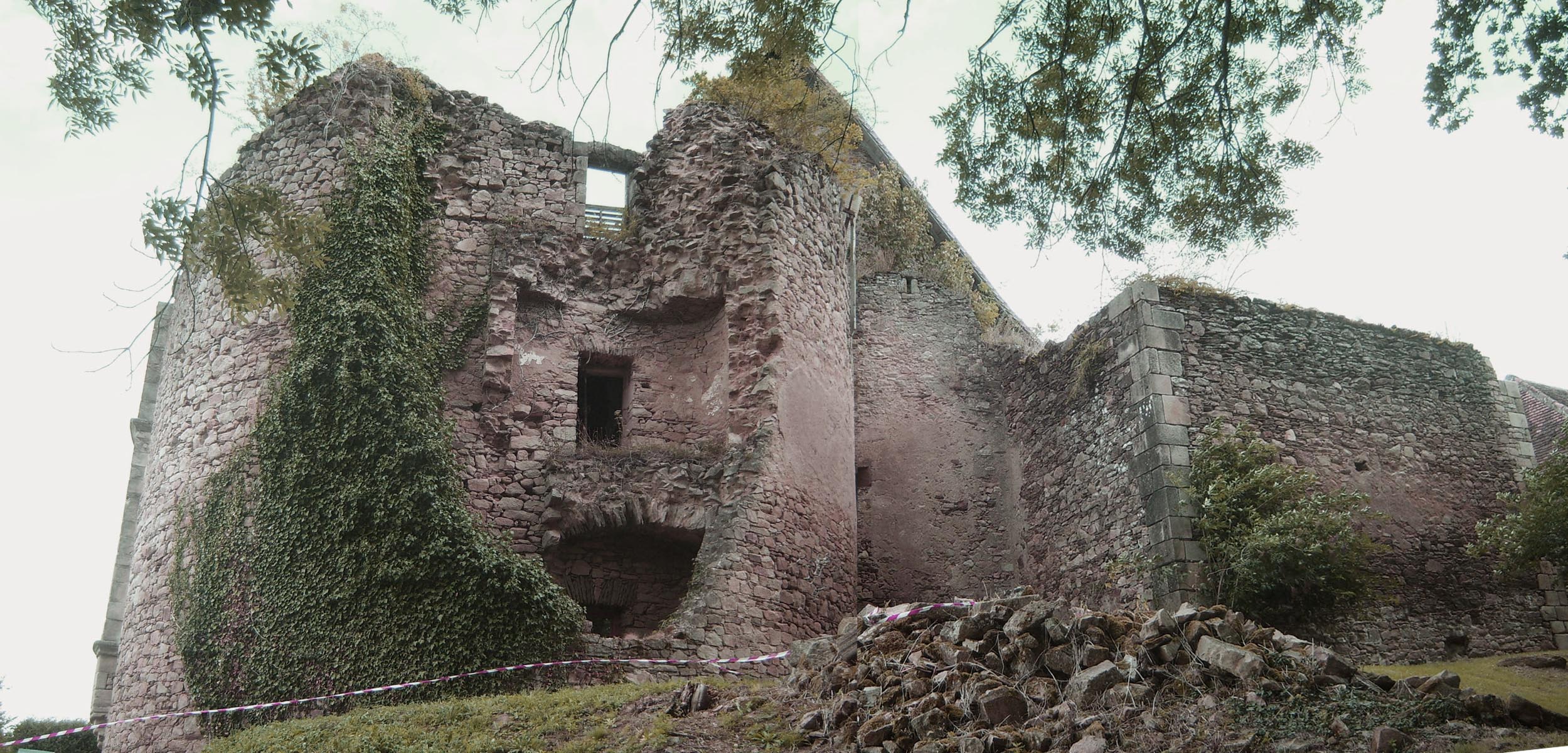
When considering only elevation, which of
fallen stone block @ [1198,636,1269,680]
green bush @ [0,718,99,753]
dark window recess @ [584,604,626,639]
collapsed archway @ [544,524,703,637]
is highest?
collapsed archway @ [544,524,703,637]

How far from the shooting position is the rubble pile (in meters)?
5.63

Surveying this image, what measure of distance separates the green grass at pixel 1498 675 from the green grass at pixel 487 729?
5005 millimetres

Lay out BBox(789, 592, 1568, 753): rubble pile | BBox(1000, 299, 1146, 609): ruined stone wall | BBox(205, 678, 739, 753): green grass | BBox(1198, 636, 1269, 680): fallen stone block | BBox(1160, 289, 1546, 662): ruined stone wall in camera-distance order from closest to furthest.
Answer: BBox(789, 592, 1568, 753): rubble pile
BBox(1198, 636, 1269, 680): fallen stone block
BBox(205, 678, 739, 753): green grass
BBox(1160, 289, 1546, 662): ruined stone wall
BBox(1000, 299, 1146, 609): ruined stone wall

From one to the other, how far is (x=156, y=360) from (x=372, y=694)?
8527 mm

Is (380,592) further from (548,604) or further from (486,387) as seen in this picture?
(486,387)

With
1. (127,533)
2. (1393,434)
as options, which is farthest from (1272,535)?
(127,533)

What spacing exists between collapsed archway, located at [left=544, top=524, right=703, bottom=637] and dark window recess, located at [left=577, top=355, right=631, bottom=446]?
121 centimetres

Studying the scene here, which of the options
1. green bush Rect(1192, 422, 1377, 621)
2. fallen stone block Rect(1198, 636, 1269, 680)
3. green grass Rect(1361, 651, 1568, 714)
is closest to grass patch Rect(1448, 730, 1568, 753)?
fallen stone block Rect(1198, 636, 1269, 680)

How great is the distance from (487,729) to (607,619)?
4.03 metres

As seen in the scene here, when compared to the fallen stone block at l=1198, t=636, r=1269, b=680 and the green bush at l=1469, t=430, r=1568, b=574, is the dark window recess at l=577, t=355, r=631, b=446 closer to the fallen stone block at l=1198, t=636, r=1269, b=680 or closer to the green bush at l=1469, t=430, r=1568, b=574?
the fallen stone block at l=1198, t=636, r=1269, b=680

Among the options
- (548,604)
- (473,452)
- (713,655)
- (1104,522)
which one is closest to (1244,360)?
(1104,522)

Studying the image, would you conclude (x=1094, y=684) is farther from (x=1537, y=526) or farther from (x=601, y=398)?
(x=601, y=398)

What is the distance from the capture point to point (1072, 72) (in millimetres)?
7094

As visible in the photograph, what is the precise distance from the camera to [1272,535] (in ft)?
32.1
